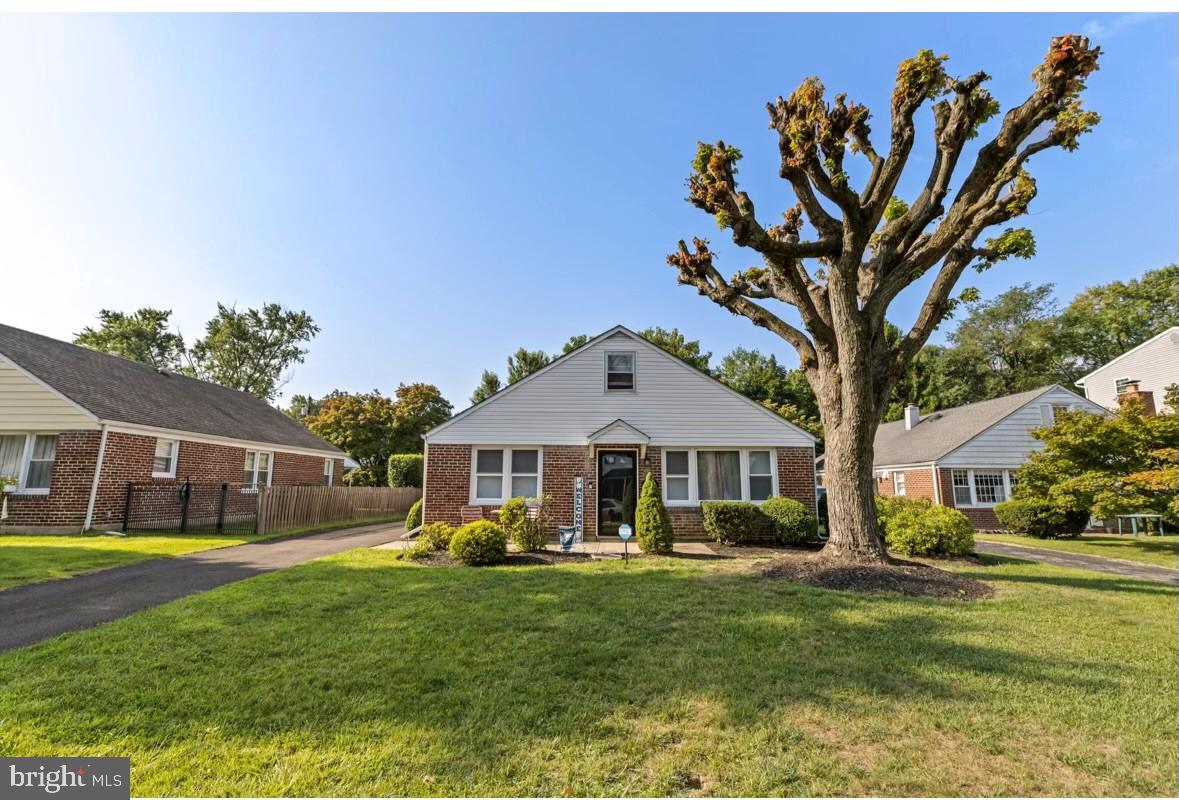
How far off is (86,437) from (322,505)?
6716mm

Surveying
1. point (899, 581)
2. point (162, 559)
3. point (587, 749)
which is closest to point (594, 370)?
point (899, 581)

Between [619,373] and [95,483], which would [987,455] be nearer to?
[619,373]

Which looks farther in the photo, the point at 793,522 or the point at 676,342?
the point at 676,342

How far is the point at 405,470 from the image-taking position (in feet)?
87.6

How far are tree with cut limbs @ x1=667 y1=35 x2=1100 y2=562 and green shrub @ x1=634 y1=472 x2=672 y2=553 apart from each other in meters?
3.44

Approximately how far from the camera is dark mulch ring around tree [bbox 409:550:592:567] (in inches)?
380

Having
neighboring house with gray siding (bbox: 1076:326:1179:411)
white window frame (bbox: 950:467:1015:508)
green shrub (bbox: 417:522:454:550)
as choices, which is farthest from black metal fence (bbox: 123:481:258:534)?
neighboring house with gray siding (bbox: 1076:326:1179:411)

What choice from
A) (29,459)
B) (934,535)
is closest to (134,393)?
(29,459)

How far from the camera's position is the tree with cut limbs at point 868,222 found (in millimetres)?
7930

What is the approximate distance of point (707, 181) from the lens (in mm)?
8750

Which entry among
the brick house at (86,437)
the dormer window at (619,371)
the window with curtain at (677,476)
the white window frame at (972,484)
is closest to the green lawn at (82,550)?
the brick house at (86,437)

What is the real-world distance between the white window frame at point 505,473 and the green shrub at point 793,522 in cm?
619

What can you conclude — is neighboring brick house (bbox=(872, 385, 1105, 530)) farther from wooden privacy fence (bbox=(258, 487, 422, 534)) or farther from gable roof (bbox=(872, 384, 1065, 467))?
wooden privacy fence (bbox=(258, 487, 422, 534))

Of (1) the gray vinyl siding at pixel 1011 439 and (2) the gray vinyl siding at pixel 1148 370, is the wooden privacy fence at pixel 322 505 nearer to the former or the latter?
(1) the gray vinyl siding at pixel 1011 439
